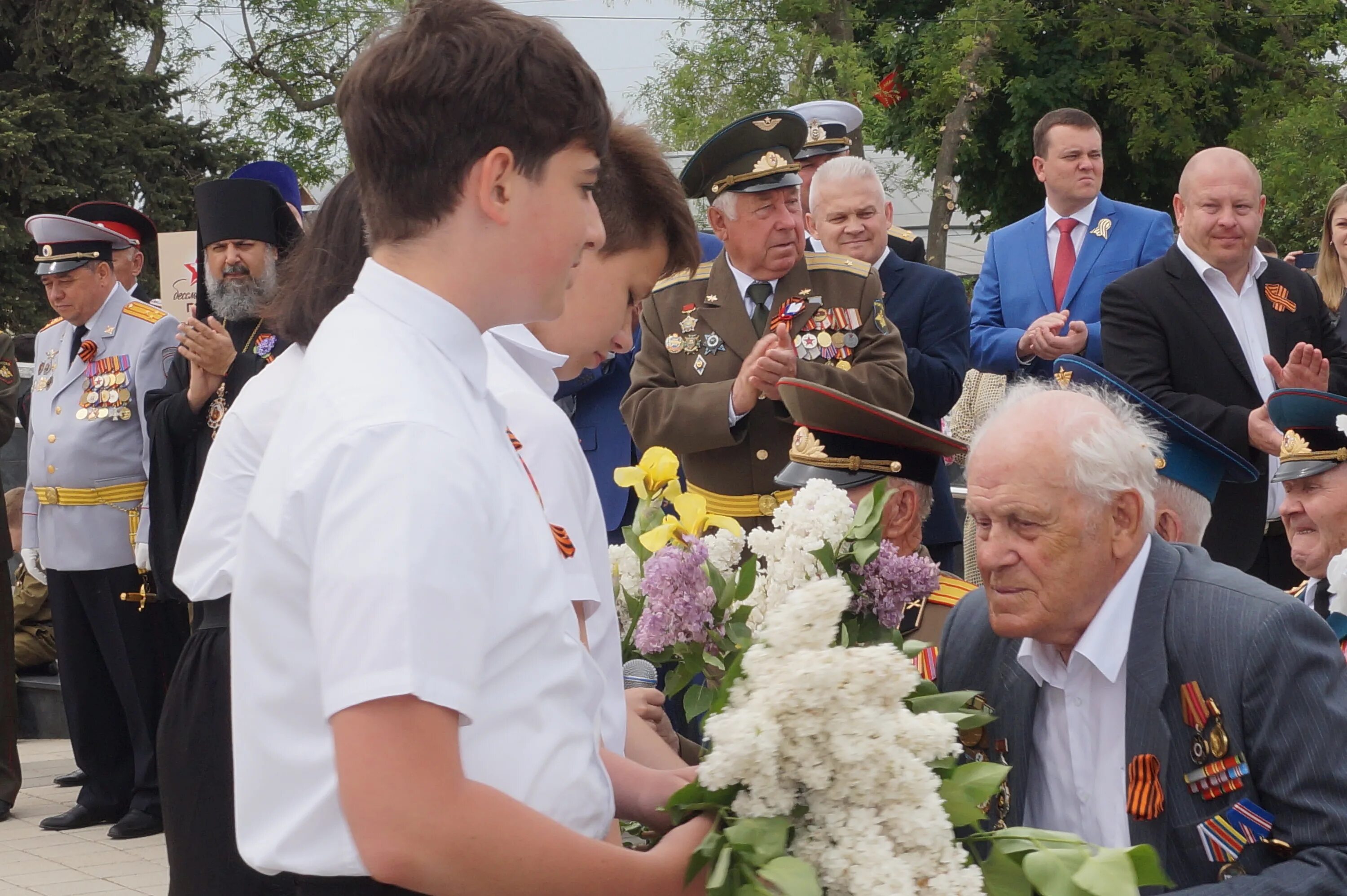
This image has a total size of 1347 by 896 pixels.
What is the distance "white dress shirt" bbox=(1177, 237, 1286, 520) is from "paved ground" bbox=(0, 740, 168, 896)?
3939 mm

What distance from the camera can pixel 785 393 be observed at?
4082mm

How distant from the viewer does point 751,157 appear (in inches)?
189

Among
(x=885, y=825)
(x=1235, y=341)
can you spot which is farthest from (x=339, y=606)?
(x=1235, y=341)

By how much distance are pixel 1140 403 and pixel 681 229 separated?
1.24 metres

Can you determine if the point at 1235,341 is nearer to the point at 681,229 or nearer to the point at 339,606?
the point at 681,229

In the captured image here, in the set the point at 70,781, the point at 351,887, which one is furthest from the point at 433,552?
the point at 70,781

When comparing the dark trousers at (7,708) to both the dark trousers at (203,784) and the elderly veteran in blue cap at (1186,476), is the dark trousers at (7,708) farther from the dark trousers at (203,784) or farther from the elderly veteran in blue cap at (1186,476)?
the elderly veteran in blue cap at (1186,476)

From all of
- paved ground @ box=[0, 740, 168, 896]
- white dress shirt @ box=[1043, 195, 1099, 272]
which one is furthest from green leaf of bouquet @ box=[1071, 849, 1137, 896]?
white dress shirt @ box=[1043, 195, 1099, 272]

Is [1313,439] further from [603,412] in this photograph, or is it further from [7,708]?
[7,708]

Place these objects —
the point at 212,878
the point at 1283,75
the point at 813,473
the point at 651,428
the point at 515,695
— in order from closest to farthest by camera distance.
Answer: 1. the point at 515,695
2. the point at 212,878
3. the point at 813,473
4. the point at 651,428
5. the point at 1283,75

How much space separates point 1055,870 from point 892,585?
77 cm

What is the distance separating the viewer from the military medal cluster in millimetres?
6621

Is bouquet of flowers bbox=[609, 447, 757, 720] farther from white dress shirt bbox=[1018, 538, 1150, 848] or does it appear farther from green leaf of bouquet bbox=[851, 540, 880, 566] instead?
white dress shirt bbox=[1018, 538, 1150, 848]

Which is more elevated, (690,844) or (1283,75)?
(1283,75)
